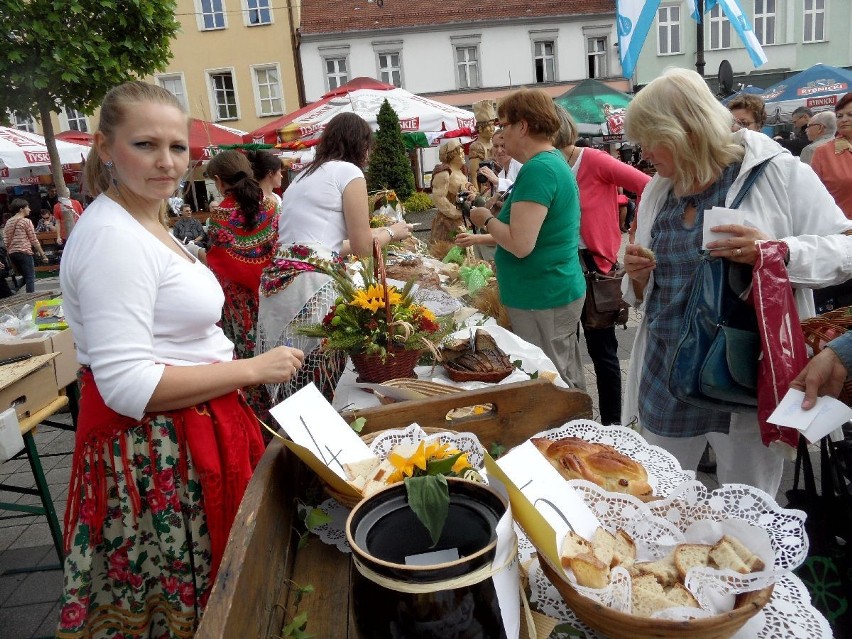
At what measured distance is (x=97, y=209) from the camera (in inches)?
53.5

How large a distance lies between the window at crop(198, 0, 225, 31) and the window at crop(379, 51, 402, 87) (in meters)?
6.40

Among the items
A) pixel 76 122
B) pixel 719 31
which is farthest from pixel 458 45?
pixel 76 122

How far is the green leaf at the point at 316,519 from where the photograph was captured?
1056 mm

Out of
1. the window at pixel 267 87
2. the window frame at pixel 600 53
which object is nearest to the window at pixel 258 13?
the window at pixel 267 87

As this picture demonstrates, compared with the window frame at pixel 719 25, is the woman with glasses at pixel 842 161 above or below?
below

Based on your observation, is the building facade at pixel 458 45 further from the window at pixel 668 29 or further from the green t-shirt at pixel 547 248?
the green t-shirt at pixel 547 248

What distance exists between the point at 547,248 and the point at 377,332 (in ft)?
3.48

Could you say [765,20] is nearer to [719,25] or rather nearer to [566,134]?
[719,25]

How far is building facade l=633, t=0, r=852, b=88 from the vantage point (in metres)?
24.5

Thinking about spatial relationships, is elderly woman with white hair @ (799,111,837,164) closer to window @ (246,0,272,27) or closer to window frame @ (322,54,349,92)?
window frame @ (322,54,349,92)

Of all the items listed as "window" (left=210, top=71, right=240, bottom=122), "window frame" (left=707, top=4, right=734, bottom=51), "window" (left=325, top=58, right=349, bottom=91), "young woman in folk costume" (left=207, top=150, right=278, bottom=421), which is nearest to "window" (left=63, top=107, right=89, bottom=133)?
"window" (left=210, top=71, right=240, bottom=122)

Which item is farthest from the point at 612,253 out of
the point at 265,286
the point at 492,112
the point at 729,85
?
the point at 729,85

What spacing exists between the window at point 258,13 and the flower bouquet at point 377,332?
82.3 ft

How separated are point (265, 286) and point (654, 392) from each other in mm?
1886
